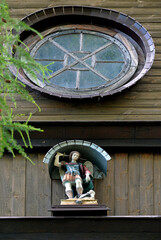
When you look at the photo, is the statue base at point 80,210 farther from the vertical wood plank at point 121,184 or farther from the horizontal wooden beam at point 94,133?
the horizontal wooden beam at point 94,133

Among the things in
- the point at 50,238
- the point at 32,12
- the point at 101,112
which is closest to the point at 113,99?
the point at 101,112

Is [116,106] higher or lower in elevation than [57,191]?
higher

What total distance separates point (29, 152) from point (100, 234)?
2147 millimetres

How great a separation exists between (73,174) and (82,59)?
7.66ft

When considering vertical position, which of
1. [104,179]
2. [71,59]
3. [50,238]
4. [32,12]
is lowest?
[50,238]

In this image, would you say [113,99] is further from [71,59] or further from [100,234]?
[100,234]

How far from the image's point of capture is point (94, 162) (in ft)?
33.8

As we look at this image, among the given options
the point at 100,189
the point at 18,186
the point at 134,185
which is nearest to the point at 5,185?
the point at 18,186

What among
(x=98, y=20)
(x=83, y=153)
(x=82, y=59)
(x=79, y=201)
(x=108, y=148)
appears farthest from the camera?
(x=98, y=20)

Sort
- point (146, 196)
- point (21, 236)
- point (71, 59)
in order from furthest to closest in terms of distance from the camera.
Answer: point (71, 59) → point (146, 196) → point (21, 236)

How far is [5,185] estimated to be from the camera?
1031 cm

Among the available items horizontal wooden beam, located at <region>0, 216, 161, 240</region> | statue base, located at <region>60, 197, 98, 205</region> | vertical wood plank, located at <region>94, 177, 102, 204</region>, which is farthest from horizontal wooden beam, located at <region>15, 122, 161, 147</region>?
horizontal wooden beam, located at <region>0, 216, 161, 240</region>

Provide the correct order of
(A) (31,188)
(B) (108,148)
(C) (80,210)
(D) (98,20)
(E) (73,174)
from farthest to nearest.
→ (D) (98,20) < (B) (108,148) < (A) (31,188) < (E) (73,174) < (C) (80,210)

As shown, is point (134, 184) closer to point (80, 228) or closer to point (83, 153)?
point (83, 153)
